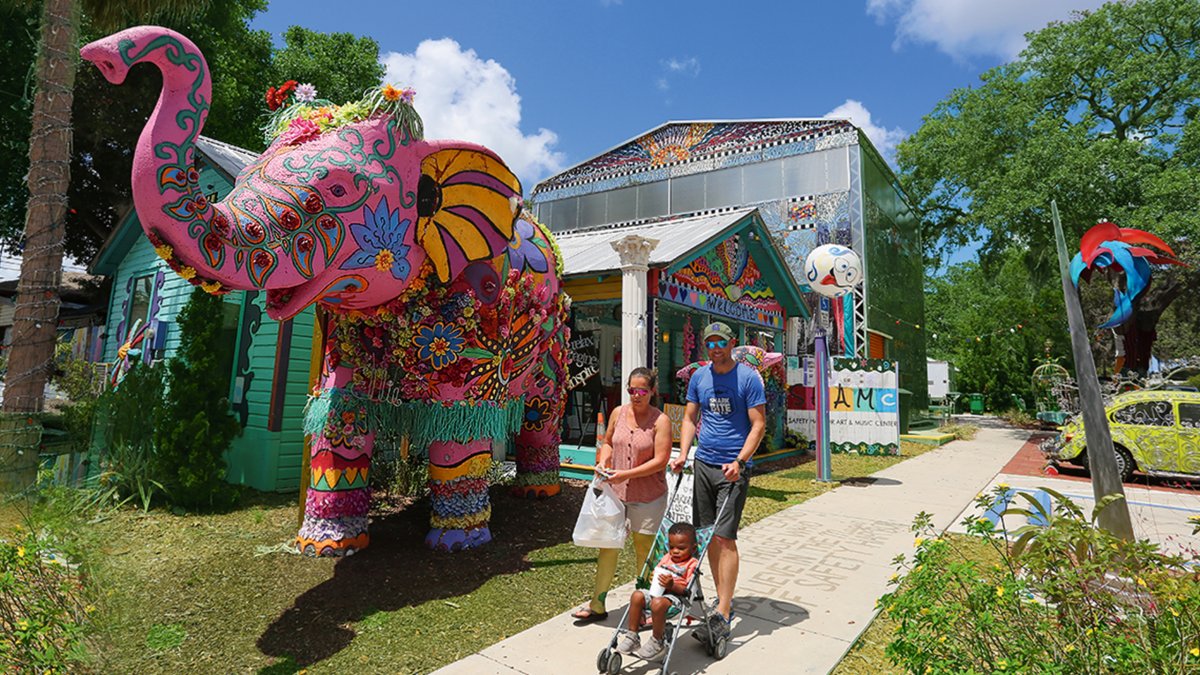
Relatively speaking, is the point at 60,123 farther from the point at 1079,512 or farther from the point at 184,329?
the point at 1079,512

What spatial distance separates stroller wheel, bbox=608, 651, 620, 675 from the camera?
3.01 meters

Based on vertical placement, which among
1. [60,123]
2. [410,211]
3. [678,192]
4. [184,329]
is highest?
[678,192]

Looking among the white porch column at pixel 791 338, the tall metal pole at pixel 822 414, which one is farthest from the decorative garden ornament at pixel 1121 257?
the white porch column at pixel 791 338

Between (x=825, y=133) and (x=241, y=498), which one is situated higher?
(x=825, y=133)

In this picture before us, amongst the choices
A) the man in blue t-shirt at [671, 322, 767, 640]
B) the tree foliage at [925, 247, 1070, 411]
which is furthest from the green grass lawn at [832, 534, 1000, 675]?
the tree foliage at [925, 247, 1070, 411]

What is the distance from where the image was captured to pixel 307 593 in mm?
4035

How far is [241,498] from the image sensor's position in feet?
22.1

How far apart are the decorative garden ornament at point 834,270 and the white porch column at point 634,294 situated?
3.38 meters

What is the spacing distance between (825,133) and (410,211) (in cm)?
1495

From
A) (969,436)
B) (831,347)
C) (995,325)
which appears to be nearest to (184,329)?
(831,347)

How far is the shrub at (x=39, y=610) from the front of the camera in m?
2.31

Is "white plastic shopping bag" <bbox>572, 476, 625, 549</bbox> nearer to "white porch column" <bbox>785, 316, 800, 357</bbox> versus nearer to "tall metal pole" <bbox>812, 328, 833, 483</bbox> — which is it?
"tall metal pole" <bbox>812, 328, 833, 483</bbox>

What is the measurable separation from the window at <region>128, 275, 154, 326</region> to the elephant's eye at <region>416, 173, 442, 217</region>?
7.22 meters

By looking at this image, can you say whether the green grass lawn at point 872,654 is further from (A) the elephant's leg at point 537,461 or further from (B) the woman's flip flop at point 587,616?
(A) the elephant's leg at point 537,461
